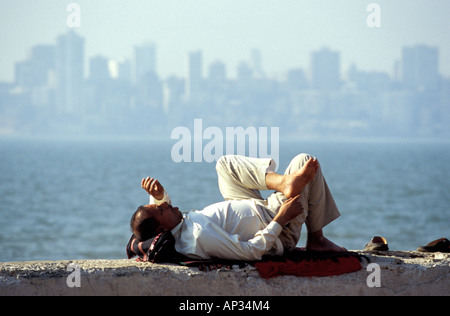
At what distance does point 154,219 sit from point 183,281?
40 centimetres

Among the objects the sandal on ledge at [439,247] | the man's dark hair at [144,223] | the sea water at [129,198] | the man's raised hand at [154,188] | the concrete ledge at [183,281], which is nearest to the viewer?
the concrete ledge at [183,281]

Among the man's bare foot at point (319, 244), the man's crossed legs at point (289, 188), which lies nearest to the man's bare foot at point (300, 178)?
the man's crossed legs at point (289, 188)

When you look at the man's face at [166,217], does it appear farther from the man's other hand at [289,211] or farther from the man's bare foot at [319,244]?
the man's bare foot at [319,244]

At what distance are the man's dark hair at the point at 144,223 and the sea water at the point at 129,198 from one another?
18530 millimetres

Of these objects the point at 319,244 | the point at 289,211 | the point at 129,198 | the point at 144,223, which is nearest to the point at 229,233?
the point at 289,211

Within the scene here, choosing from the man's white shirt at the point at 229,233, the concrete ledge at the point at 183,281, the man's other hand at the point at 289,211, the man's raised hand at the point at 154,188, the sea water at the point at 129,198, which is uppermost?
the man's raised hand at the point at 154,188

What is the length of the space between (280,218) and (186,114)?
121258 millimetres

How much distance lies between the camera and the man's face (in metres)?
3.94

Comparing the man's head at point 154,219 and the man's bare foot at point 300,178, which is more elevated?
the man's bare foot at point 300,178

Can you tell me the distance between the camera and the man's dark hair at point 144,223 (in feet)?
12.9

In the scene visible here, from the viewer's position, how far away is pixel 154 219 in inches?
155

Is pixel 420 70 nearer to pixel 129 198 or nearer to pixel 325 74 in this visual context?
pixel 325 74

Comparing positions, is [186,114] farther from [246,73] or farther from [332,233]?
[332,233]

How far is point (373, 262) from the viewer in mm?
4074
